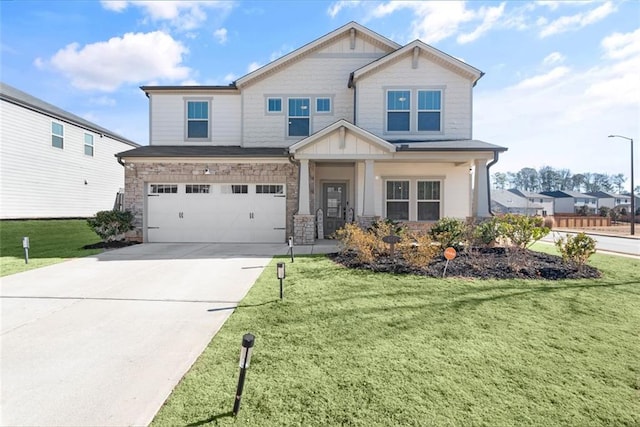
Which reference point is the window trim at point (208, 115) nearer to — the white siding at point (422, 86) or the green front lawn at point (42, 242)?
the green front lawn at point (42, 242)

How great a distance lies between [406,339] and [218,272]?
4.88 m

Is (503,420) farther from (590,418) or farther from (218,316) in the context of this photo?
(218,316)

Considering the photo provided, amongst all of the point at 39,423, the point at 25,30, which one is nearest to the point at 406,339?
the point at 39,423

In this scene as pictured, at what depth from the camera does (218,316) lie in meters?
4.44

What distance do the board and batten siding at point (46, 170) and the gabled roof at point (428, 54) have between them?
16.3 m

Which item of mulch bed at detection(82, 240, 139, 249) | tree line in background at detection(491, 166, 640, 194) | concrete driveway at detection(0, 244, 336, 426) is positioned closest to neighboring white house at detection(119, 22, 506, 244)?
mulch bed at detection(82, 240, 139, 249)

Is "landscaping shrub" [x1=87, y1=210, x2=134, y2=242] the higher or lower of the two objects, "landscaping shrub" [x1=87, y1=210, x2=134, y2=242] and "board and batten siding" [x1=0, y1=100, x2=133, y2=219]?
the lower

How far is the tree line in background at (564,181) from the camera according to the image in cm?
9716

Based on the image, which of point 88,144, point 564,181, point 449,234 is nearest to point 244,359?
point 449,234

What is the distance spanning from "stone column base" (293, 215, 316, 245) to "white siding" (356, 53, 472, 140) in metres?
4.69

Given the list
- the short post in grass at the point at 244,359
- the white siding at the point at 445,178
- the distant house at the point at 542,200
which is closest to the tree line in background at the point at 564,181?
the distant house at the point at 542,200

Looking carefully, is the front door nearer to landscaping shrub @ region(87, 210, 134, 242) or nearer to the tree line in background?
landscaping shrub @ region(87, 210, 134, 242)

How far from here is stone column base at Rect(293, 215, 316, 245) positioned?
430 inches

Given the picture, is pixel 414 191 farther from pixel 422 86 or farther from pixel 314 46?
pixel 314 46
